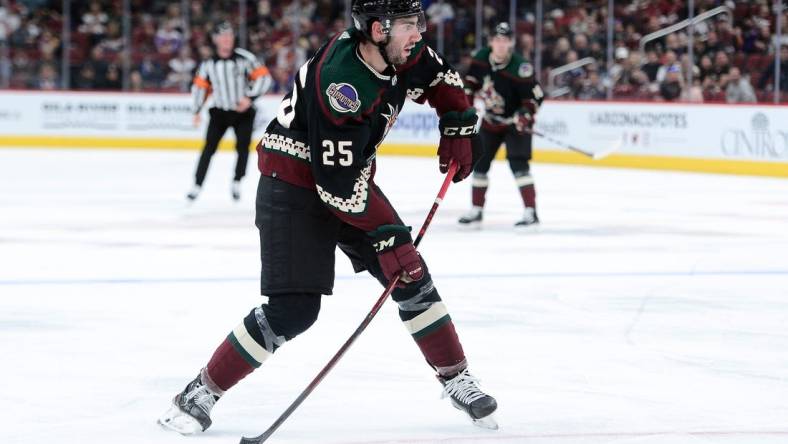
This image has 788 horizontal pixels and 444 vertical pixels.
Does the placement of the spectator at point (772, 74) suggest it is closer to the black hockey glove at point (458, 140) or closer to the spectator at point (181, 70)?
the spectator at point (181, 70)

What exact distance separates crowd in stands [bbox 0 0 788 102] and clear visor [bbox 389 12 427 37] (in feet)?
30.9

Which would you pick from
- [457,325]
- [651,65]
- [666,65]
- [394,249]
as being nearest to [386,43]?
[394,249]

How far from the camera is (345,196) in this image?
9.07ft

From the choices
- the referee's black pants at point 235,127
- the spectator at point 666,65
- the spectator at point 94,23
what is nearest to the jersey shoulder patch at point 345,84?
the referee's black pants at point 235,127

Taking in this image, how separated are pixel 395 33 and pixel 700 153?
32.6 feet

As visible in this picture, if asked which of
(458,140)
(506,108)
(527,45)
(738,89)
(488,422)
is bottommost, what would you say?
(488,422)

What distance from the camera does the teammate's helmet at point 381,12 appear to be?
109 inches

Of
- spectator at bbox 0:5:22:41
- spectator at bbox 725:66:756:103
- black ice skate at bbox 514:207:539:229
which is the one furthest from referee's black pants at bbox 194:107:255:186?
spectator at bbox 0:5:22:41

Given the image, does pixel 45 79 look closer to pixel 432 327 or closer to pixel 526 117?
pixel 526 117

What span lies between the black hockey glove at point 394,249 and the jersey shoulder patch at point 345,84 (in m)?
0.28

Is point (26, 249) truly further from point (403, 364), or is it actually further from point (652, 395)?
point (652, 395)

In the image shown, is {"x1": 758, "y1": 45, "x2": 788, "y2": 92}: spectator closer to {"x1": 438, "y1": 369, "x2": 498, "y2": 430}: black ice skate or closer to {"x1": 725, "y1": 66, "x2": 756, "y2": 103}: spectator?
{"x1": 725, "y1": 66, "x2": 756, "y2": 103}: spectator

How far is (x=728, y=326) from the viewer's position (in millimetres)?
4449

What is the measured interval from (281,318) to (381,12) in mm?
738
